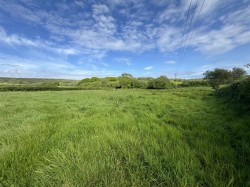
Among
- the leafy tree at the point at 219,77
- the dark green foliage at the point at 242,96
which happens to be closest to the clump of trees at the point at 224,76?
the leafy tree at the point at 219,77

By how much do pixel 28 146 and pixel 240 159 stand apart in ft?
15.2

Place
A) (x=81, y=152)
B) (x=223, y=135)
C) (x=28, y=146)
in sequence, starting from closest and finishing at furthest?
1. (x=81, y=152)
2. (x=28, y=146)
3. (x=223, y=135)

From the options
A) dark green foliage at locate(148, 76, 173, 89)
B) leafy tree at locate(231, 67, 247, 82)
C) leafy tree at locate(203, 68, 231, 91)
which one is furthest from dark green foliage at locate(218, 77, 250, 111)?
dark green foliage at locate(148, 76, 173, 89)

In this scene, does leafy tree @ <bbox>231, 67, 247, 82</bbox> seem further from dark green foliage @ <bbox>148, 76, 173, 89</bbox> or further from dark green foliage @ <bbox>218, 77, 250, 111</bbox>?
dark green foliage @ <bbox>218, 77, 250, 111</bbox>

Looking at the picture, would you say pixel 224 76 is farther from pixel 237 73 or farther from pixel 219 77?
pixel 237 73

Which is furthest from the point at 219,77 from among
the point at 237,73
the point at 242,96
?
the point at 242,96

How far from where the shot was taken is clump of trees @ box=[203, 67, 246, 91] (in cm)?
3394

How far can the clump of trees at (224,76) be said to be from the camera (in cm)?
3394

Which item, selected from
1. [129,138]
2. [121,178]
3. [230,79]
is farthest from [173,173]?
[230,79]

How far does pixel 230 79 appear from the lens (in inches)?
1351

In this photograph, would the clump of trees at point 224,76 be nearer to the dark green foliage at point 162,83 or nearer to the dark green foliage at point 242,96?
the dark green foliage at point 162,83

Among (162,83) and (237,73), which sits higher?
(237,73)

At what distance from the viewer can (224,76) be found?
33906 millimetres

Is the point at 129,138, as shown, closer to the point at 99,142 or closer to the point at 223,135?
the point at 99,142
